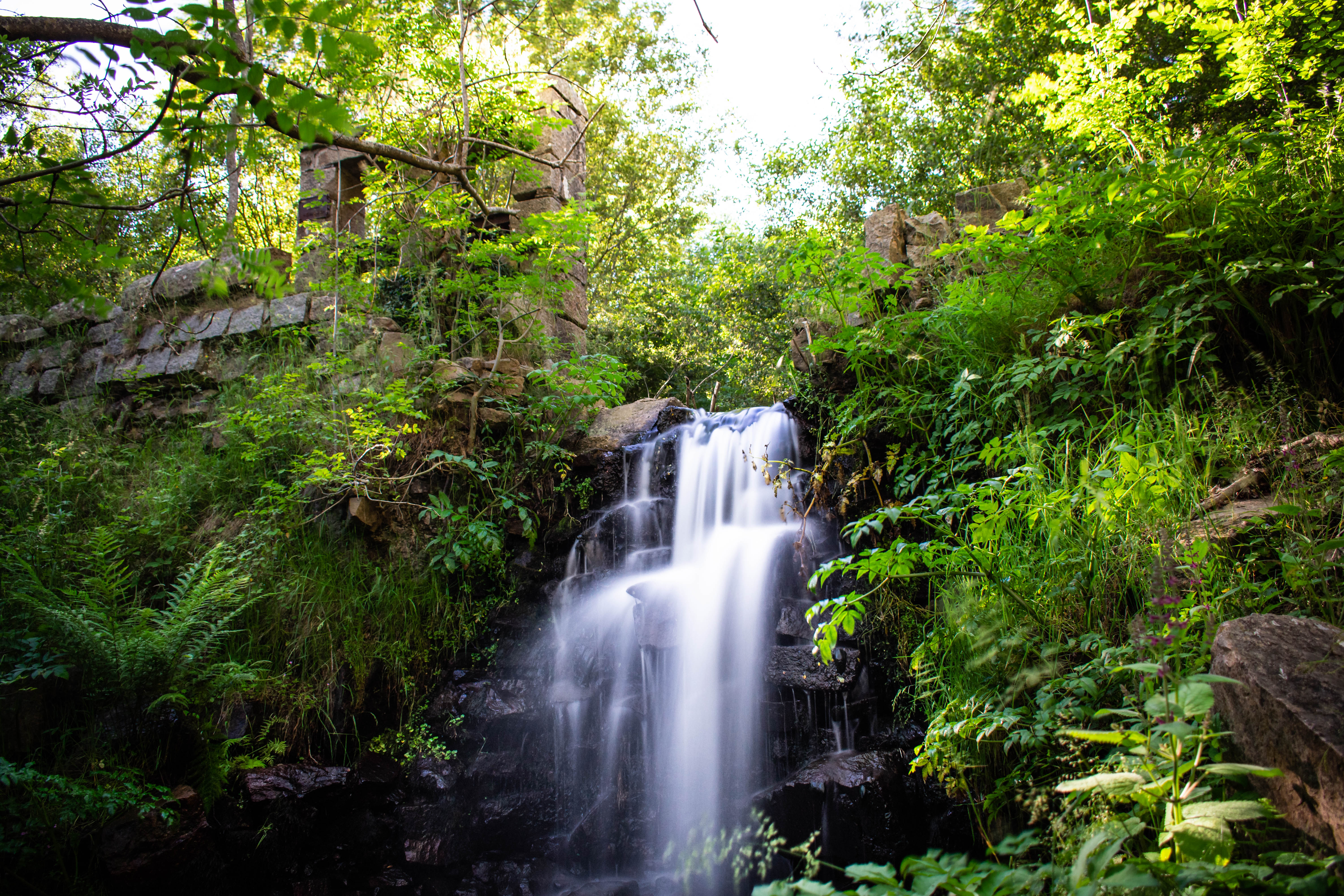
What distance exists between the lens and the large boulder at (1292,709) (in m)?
1.43

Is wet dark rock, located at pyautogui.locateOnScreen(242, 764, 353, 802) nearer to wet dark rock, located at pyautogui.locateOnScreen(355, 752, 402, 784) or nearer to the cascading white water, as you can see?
wet dark rock, located at pyautogui.locateOnScreen(355, 752, 402, 784)

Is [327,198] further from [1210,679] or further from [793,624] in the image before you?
[1210,679]

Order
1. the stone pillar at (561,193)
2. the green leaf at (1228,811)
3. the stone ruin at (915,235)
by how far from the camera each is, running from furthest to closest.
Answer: the stone pillar at (561,193) → the stone ruin at (915,235) → the green leaf at (1228,811)

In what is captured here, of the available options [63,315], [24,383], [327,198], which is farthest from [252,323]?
[24,383]

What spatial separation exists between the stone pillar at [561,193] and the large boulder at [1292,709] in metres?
5.87

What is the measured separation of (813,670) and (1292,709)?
7.09 feet

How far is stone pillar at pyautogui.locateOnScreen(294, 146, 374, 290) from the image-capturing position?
257 inches

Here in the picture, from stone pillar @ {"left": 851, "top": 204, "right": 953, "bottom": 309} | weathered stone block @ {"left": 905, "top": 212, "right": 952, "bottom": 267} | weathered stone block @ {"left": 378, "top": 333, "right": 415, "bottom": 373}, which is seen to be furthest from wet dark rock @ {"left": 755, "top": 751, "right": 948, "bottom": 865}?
weathered stone block @ {"left": 378, "top": 333, "right": 415, "bottom": 373}

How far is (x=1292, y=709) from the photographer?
151 centimetres

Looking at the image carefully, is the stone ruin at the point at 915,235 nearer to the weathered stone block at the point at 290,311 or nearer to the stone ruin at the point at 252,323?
the stone ruin at the point at 252,323

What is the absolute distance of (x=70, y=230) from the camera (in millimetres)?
2219

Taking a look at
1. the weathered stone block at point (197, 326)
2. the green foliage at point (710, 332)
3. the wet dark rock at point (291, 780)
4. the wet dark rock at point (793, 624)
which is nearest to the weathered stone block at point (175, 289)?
the weathered stone block at point (197, 326)

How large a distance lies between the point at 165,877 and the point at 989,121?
11.5m

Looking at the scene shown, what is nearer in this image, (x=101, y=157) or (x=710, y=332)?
(x=101, y=157)
